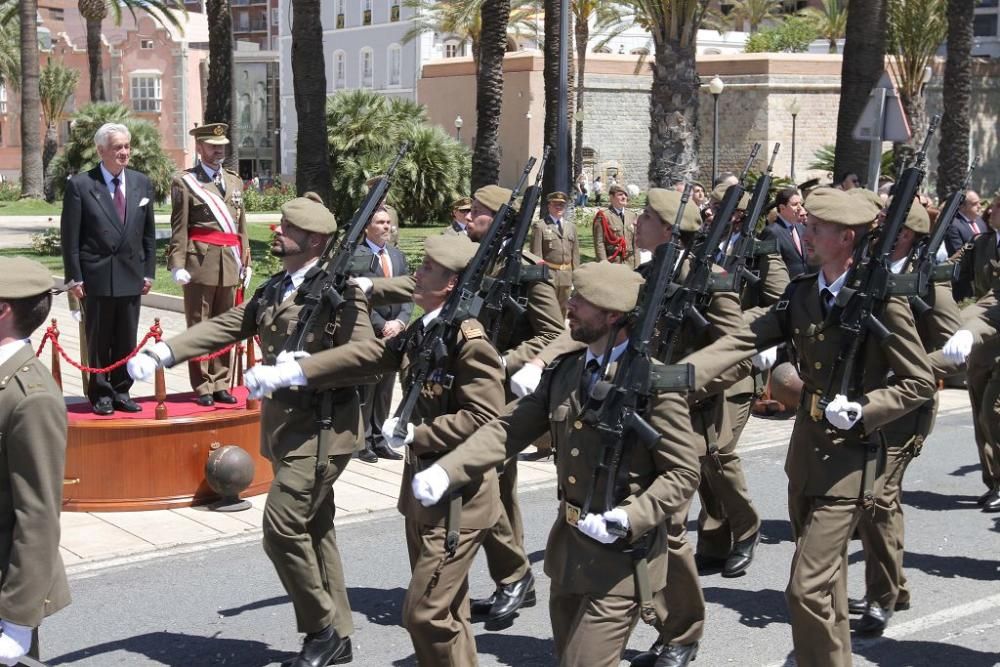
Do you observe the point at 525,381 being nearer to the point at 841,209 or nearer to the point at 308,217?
the point at 308,217

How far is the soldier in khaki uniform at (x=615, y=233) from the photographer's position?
1697 cm

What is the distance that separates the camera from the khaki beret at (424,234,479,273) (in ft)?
19.0

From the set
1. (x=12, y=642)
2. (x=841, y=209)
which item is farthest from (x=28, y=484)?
(x=841, y=209)

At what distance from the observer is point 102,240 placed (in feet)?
31.6

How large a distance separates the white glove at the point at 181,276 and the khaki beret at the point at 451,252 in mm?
4607

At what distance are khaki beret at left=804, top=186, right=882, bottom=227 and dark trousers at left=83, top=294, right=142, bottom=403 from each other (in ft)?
18.0

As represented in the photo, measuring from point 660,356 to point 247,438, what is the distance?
351 cm

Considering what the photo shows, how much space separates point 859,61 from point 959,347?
14.7 metres

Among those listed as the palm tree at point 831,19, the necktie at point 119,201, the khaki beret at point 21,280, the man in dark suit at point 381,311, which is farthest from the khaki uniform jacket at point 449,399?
the palm tree at point 831,19

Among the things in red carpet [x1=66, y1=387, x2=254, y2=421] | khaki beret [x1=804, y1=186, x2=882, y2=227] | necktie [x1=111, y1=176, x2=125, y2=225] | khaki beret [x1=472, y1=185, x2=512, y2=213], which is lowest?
red carpet [x1=66, y1=387, x2=254, y2=421]

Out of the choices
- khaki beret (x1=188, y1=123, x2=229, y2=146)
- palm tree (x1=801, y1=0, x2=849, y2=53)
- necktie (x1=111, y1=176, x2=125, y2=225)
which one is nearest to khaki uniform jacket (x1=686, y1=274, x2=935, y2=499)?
necktie (x1=111, y1=176, x2=125, y2=225)

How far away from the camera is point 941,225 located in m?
7.45

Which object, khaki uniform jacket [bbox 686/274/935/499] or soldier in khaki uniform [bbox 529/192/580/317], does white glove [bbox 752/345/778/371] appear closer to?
khaki uniform jacket [bbox 686/274/935/499]

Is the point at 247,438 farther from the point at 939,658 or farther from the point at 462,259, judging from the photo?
the point at 939,658
